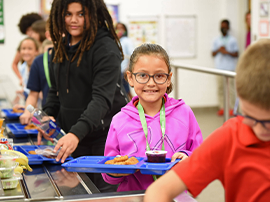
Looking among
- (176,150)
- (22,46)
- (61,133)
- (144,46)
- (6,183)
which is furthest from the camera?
(22,46)

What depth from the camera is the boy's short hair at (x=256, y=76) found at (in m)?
0.70

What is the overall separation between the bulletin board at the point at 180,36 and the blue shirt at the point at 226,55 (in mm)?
577

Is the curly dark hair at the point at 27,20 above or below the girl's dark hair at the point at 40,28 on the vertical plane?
above

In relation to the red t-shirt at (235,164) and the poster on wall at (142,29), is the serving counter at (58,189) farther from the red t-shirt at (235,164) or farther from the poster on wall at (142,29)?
the poster on wall at (142,29)

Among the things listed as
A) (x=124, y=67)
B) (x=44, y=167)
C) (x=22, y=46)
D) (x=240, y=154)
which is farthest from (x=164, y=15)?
(x=240, y=154)

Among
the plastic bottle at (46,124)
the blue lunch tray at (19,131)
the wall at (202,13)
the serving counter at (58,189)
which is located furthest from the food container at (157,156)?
the wall at (202,13)

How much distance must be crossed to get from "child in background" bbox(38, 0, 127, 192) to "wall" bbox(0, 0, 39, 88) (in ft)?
18.7

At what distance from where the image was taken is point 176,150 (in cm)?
137

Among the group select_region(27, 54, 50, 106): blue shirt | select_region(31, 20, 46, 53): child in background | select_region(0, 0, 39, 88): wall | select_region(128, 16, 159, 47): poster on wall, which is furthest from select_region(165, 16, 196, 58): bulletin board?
select_region(27, 54, 50, 106): blue shirt

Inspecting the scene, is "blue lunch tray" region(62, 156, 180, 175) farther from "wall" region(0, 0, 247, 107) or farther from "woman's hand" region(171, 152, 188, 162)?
"wall" region(0, 0, 247, 107)

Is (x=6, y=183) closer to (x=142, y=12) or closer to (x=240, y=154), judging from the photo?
(x=240, y=154)

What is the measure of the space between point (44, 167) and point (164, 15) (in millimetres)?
6730

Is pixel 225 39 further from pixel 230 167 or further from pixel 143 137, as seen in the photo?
pixel 230 167

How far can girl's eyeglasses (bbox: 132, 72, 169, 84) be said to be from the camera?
1.42 metres
